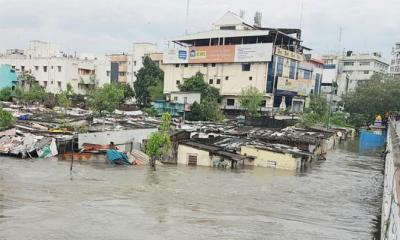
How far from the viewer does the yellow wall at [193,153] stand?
2847cm

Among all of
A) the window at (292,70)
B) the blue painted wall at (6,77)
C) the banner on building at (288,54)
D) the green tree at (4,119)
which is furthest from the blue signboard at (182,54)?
the green tree at (4,119)

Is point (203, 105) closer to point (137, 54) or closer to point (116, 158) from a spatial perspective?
point (116, 158)

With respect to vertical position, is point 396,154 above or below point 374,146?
above

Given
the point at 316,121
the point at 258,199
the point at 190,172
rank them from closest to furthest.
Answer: the point at 258,199 < the point at 190,172 < the point at 316,121

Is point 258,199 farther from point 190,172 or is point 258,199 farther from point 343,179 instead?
point 343,179

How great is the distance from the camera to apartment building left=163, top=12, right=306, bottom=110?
197 ft

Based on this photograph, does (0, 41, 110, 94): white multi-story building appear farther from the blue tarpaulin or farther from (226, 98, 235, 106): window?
the blue tarpaulin

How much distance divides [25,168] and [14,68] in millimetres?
51195

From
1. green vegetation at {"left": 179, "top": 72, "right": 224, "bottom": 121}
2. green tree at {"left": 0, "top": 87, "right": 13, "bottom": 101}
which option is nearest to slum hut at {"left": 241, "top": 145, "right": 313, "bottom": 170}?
green vegetation at {"left": 179, "top": 72, "right": 224, "bottom": 121}

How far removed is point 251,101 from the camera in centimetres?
5525

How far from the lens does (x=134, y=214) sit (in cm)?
1609

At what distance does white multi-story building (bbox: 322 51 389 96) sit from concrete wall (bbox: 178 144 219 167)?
6411 centimetres

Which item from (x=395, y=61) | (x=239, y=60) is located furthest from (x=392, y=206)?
(x=395, y=61)

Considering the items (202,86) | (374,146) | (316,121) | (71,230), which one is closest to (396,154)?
(71,230)
